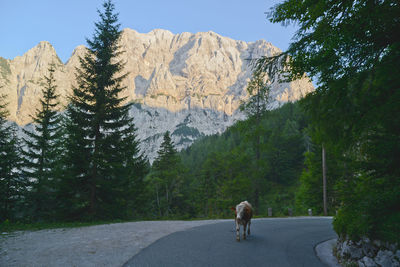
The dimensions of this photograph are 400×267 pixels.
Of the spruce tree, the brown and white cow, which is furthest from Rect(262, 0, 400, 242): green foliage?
the spruce tree

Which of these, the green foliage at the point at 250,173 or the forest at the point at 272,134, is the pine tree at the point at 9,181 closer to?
the forest at the point at 272,134

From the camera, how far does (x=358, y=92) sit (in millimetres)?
5039

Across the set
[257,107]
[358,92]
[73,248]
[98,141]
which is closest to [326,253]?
[358,92]

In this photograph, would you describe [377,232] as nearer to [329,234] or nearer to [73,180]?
[329,234]

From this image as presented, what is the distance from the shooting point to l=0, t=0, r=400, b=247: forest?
5016 millimetres

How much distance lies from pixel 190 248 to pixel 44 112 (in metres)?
25.3

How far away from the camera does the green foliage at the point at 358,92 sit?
467 cm

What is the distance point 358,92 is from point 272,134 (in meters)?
18.3

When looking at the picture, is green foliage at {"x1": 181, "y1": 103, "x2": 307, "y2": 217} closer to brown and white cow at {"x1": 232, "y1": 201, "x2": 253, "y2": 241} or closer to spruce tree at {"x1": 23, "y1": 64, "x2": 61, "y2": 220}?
brown and white cow at {"x1": 232, "y1": 201, "x2": 253, "y2": 241}

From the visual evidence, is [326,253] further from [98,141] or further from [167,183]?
[167,183]

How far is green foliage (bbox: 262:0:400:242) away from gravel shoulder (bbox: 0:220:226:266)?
593cm

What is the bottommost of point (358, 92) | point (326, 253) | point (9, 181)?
point (326, 253)

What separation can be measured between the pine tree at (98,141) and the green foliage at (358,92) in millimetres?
13920

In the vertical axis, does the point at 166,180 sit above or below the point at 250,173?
below
